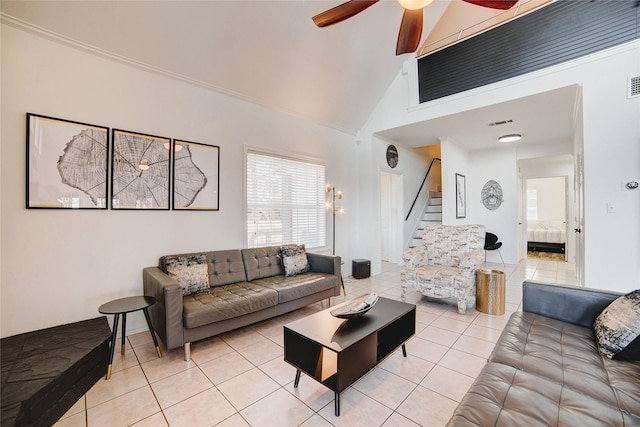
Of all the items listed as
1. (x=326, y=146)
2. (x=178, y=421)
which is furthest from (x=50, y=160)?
(x=326, y=146)

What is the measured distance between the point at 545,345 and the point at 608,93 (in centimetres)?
324

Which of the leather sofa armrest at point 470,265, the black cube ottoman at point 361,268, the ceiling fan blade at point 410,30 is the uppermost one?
the ceiling fan blade at point 410,30

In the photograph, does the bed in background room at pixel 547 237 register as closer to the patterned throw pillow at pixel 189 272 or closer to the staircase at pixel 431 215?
the staircase at pixel 431 215

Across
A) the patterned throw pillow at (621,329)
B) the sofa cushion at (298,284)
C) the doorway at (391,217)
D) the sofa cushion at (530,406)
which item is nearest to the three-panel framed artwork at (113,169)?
the sofa cushion at (298,284)

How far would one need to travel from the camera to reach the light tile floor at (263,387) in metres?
1.66

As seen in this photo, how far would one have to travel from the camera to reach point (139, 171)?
281 cm

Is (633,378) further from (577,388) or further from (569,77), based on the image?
(569,77)

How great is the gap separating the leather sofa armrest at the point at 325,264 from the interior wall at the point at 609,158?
300cm

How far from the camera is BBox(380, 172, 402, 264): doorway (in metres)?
6.30

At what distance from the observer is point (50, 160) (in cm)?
235

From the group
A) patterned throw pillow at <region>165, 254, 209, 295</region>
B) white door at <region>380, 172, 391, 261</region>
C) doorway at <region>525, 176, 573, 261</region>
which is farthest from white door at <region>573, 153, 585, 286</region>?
patterned throw pillow at <region>165, 254, 209, 295</region>

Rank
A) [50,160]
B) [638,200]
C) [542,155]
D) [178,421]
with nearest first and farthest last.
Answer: [178,421], [50,160], [638,200], [542,155]

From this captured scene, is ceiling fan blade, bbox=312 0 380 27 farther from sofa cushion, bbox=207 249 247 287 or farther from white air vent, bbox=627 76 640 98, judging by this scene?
white air vent, bbox=627 76 640 98

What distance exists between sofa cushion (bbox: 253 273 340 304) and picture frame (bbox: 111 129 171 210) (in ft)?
4.93
